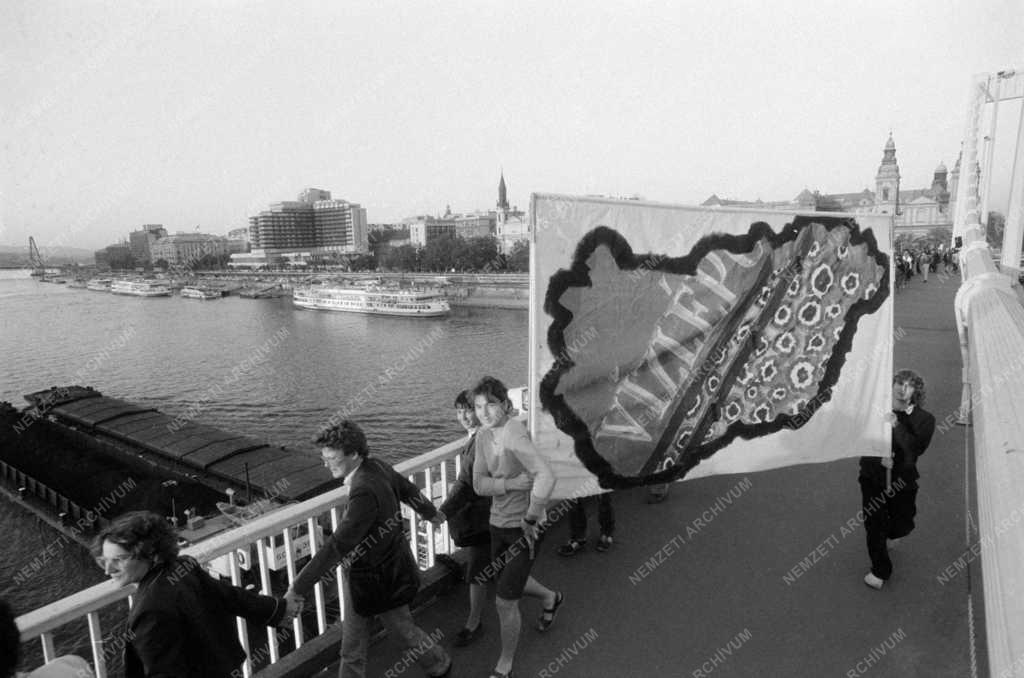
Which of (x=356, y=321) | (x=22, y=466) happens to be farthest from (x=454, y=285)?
(x=22, y=466)

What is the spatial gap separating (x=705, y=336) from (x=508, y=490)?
4.88 ft

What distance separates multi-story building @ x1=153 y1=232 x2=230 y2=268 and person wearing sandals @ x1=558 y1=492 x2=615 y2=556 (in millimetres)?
182859

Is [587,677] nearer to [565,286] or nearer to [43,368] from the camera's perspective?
[565,286]

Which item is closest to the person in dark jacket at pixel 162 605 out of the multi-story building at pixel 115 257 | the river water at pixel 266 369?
the river water at pixel 266 369

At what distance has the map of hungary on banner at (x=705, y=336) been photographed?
3107 mm

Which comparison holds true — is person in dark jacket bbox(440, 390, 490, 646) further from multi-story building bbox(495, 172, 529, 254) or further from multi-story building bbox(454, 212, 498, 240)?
multi-story building bbox(454, 212, 498, 240)

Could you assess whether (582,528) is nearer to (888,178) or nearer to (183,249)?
(888,178)

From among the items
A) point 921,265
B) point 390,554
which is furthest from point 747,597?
point 921,265

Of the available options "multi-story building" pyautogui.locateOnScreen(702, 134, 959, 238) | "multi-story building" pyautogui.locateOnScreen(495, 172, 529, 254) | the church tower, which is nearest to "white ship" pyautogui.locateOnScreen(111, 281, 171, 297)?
"multi-story building" pyautogui.locateOnScreen(495, 172, 529, 254)

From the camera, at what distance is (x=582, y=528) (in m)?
4.30

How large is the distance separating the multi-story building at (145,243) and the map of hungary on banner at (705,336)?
203 metres

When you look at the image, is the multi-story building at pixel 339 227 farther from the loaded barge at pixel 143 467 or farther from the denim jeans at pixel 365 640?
the denim jeans at pixel 365 640

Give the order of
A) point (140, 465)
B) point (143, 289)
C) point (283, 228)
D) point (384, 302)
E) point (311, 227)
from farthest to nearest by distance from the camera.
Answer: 1. point (311, 227)
2. point (283, 228)
3. point (143, 289)
4. point (384, 302)
5. point (140, 465)

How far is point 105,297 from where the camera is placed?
95.3m
